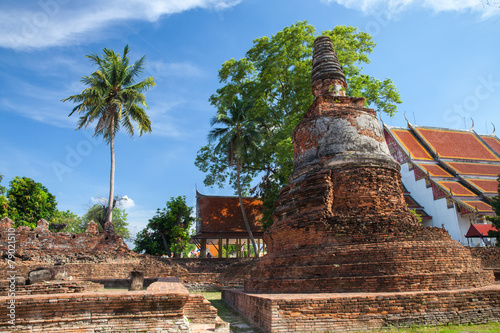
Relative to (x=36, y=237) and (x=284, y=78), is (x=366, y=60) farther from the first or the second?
(x=36, y=237)

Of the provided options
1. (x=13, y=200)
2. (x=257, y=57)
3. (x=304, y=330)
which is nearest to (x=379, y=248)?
(x=304, y=330)

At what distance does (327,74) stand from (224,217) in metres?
13.1

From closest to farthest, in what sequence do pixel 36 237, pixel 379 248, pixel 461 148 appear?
pixel 379 248 < pixel 36 237 < pixel 461 148

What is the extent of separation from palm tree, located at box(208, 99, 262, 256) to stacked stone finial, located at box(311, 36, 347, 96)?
9.01 metres

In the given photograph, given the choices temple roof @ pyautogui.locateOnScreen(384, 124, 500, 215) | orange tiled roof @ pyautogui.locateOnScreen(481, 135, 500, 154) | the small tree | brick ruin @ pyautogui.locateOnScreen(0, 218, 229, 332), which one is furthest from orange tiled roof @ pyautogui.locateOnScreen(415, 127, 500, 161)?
brick ruin @ pyautogui.locateOnScreen(0, 218, 229, 332)

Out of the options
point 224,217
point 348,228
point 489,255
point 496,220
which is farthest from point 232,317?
point 496,220

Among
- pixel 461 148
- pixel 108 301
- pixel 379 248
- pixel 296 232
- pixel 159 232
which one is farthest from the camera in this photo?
pixel 461 148

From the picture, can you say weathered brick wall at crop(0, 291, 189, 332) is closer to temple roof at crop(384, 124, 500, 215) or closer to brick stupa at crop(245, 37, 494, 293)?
brick stupa at crop(245, 37, 494, 293)

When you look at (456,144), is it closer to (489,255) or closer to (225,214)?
(489,255)

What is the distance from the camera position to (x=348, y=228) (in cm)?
802

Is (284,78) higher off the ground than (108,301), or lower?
higher

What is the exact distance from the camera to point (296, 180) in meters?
10.3

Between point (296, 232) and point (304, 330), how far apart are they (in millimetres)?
3339

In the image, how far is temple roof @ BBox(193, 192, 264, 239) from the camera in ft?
70.7
